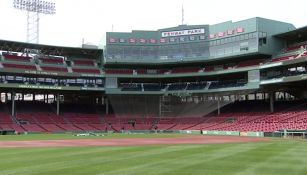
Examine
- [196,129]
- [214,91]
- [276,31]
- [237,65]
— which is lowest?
[196,129]

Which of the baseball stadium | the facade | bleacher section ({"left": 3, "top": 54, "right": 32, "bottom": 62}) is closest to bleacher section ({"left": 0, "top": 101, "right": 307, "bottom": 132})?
the baseball stadium

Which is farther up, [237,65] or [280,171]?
[237,65]

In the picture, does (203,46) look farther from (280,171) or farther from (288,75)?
(280,171)

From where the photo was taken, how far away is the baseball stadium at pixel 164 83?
222ft

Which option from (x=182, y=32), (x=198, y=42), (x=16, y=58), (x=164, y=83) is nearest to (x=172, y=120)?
(x=164, y=83)

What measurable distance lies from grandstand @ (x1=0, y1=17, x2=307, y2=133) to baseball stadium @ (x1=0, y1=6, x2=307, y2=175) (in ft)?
0.68

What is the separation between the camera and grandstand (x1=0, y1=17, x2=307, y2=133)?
70312mm

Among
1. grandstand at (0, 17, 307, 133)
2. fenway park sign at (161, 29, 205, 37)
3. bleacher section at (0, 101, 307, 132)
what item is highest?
fenway park sign at (161, 29, 205, 37)

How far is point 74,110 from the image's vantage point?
3344 inches

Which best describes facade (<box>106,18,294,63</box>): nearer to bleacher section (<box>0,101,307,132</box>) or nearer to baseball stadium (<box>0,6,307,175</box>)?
baseball stadium (<box>0,6,307,175</box>)

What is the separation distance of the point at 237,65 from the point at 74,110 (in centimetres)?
3648

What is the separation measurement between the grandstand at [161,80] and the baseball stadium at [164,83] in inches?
8.2

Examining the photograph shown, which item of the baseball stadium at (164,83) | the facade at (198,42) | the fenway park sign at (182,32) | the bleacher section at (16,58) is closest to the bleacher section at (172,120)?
the baseball stadium at (164,83)

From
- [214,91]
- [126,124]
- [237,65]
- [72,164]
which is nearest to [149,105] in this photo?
[126,124]
